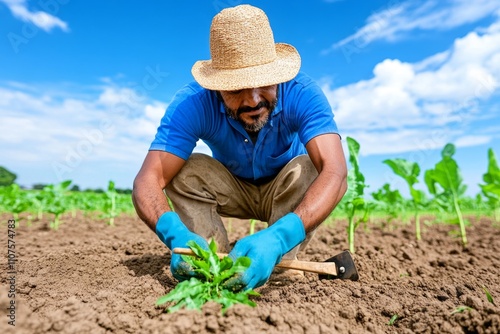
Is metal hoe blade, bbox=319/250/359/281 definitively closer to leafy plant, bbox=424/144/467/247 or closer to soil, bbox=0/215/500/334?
soil, bbox=0/215/500/334

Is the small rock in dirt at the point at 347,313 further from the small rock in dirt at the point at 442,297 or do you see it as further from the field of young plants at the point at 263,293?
the small rock in dirt at the point at 442,297

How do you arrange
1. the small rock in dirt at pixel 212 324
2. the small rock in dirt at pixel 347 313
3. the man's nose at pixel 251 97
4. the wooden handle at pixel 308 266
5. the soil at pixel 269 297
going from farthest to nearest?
1. the man's nose at pixel 251 97
2. the wooden handle at pixel 308 266
3. the small rock in dirt at pixel 347 313
4. the soil at pixel 269 297
5. the small rock in dirt at pixel 212 324

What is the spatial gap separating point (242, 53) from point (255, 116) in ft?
1.39

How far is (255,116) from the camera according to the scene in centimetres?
316

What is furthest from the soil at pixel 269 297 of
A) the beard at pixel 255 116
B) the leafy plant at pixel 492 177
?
the leafy plant at pixel 492 177

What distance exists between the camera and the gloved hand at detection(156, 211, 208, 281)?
2.54 metres

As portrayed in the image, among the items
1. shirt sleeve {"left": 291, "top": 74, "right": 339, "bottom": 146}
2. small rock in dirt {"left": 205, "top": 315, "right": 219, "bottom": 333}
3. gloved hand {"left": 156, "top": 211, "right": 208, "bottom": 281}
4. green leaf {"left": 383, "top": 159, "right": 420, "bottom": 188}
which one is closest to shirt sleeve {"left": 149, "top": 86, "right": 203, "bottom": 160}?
gloved hand {"left": 156, "top": 211, "right": 208, "bottom": 281}

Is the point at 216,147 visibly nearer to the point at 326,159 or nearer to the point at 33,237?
the point at 326,159

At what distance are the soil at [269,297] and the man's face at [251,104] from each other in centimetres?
110

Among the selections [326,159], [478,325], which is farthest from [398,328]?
[326,159]

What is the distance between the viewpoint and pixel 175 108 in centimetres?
336

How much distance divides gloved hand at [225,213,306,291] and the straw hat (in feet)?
3.03

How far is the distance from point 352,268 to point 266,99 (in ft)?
4.13

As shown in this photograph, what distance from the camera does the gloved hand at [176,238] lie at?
8.32 feet
